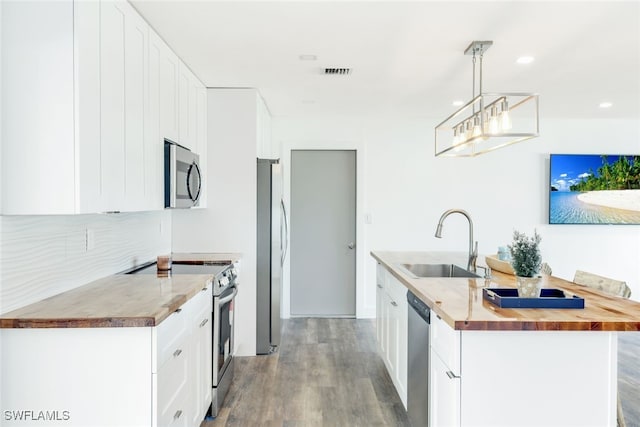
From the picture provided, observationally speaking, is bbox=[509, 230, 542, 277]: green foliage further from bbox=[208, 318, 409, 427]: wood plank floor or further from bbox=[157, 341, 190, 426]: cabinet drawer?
bbox=[157, 341, 190, 426]: cabinet drawer

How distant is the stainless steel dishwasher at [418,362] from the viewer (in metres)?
2.22

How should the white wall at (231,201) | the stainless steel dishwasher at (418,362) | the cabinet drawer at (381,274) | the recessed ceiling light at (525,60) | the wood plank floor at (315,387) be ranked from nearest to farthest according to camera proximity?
the stainless steel dishwasher at (418,362) < the wood plank floor at (315,387) < the recessed ceiling light at (525,60) < the cabinet drawer at (381,274) < the white wall at (231,201)

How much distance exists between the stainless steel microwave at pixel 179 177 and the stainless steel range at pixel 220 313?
1.50ft

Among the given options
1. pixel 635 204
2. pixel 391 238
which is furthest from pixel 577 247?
pixel 391 238

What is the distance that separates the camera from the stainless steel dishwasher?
222 centimetres

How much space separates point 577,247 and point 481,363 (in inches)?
176

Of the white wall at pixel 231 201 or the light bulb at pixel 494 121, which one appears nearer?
the light bulb at pixel 494 121

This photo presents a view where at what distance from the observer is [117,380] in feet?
5.71

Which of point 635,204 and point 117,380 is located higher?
point 635,204

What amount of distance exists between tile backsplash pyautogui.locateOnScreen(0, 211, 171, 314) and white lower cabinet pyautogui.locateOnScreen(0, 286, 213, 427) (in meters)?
0.24

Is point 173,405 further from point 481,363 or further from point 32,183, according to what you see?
point 481,363

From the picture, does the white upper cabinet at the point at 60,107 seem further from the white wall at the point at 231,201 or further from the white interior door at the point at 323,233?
the white interior door at the point at 323,233

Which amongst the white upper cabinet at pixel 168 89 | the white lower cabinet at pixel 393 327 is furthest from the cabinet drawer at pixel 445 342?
the white upper cabinet at pixel 168 89

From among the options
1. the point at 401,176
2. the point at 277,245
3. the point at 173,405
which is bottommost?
the point at 173,405
